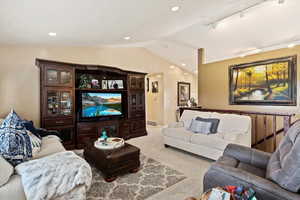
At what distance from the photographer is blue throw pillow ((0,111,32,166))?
165 centimetres

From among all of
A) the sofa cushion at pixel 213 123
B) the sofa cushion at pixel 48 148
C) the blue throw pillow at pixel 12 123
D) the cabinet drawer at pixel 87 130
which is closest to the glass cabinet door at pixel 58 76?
the cabinet drawer at pixel 87 130

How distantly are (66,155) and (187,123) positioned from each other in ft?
9.23

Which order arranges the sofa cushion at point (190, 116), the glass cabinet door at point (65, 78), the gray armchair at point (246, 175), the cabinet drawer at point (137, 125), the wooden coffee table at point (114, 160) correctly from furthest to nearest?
the cabinet drawer at point (137, 125), the sofa cushion at point (190, 116), the glass cabinet door at point (65, 78), the wooden coffee table at point (114, 160), the gray armchair at point (246, 175)

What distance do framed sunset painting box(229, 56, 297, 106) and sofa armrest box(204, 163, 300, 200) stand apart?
333cm

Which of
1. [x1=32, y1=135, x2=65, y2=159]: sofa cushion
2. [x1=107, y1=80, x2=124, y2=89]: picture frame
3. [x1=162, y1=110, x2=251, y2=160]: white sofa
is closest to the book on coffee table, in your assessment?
[x1=162, y1=110, x2=251, y2=160]: white sofa

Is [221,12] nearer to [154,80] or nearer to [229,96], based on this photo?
[229,96]

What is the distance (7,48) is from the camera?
337cm

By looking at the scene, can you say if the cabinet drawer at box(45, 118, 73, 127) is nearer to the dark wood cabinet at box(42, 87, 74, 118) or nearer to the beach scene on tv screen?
the dark wood cabinet at box(42, 87, 74, 118)

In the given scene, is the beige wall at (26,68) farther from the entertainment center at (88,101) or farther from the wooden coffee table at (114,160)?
the wooden coffee table at (114,160)

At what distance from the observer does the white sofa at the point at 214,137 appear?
2.92 meters

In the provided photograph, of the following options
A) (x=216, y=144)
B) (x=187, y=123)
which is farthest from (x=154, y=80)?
(x=216, y=144)

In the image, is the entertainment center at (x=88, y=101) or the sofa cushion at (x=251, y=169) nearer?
the sofa cushion at (x=251, y=169)

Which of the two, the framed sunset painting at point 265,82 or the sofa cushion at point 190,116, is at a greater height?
the framed sunset painting at point 265,82

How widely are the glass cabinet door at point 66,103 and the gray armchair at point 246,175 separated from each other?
3.29 meters
